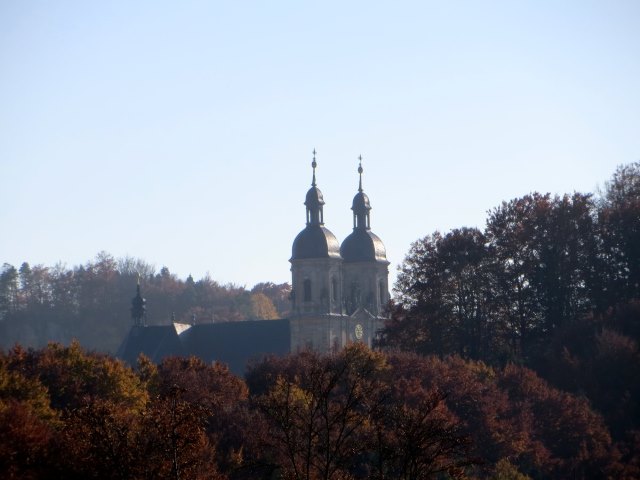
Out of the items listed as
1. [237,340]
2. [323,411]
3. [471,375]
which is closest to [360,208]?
[237,340]

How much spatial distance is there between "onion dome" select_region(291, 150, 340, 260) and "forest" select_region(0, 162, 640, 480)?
22931 millimetres

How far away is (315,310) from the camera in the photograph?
9881 centimetres


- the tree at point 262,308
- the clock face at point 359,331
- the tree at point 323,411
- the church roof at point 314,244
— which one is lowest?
the tree at point 323,411

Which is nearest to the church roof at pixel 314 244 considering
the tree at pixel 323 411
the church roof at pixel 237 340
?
the church roof at pixel 237 340

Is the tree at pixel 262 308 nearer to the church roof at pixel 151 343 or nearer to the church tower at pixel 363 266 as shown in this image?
the church roof at pixel 151 343

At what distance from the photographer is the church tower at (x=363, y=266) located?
331ft

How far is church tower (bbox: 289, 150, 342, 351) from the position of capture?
319 ft

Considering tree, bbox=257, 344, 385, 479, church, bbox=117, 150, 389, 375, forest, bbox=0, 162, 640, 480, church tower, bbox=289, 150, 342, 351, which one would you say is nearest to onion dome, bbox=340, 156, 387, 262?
church, bbox=117, 150, 389, 375

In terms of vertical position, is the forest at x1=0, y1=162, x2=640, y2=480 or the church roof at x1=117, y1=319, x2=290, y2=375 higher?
the church roof at x1=117, y1=319, x2=290, y2=375

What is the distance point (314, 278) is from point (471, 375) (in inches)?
1713

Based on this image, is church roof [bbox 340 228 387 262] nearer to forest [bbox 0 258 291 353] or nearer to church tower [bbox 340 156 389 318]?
church tower [bbox 340 156 389 318]

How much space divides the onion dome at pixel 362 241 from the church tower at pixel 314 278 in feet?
6.33

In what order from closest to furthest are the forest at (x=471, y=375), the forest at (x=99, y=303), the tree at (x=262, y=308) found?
the forest at (x=471, y=375) → the forest at (x=99, y=303) → the tree at (x=262, y=308)

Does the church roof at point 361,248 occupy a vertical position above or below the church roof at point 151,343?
above
